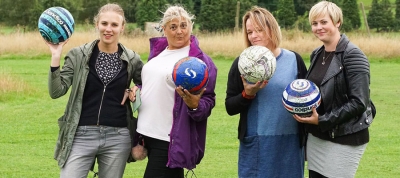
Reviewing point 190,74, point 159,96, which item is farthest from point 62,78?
point 190,74

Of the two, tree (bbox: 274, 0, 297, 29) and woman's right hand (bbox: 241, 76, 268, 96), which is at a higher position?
woman's right hand (bbox: 241, 76, 268, 96)

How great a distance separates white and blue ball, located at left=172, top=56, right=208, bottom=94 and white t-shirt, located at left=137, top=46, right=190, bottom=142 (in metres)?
0.25

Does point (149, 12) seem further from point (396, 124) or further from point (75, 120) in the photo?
point (75, 120)

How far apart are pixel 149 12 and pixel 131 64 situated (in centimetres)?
3451

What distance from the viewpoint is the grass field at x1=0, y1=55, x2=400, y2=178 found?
32.3ft

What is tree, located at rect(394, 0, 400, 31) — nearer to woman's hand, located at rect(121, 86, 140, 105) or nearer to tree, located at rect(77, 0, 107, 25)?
tree, located at rect(77, 0, 107, 25)

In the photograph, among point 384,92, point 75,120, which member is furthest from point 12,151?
point 384,92

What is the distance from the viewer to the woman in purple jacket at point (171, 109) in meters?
5.87

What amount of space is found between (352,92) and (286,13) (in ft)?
117

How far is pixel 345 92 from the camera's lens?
219 inches

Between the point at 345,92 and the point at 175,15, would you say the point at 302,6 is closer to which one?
the point at 175,15

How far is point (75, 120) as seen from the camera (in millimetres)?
5973

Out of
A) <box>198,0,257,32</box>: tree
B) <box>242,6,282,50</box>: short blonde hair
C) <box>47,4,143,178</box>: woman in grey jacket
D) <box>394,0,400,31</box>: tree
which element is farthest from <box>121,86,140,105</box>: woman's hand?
<box>394,0,400,31</box>: tree

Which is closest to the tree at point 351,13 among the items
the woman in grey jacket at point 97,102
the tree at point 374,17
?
the tree at point 374,17
